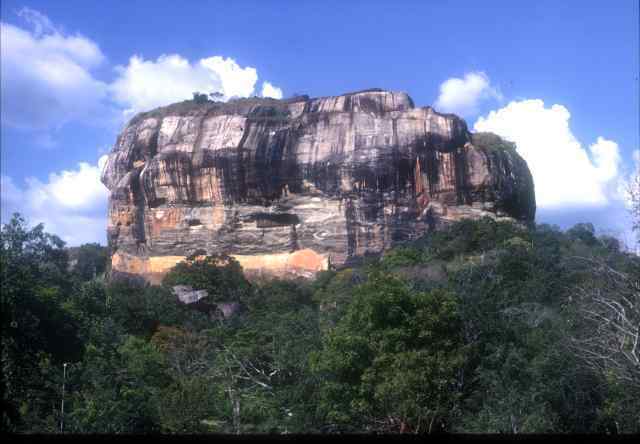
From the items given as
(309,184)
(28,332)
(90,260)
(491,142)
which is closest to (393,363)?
(28,332)

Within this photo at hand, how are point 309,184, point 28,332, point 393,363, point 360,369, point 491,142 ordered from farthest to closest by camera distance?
point 491,142, point 309,184, point 360,369, point 393,363, point 28,332

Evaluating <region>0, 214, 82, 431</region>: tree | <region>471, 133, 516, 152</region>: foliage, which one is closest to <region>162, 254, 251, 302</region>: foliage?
<region>471, 133, 516, 152</region>: foliage

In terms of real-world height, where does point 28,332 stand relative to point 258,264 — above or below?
above

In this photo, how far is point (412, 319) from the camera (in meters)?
11.7


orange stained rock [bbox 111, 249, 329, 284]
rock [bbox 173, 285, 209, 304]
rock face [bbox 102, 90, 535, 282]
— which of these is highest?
rock face [bbox 102, 90, 535, 282]

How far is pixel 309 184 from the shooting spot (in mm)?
32344

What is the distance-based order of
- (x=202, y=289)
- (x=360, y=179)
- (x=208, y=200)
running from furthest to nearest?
(x=208, y=200) → (x=360, y=179) → (x=202, y=289)

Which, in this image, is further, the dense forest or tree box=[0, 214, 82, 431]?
the dense forest

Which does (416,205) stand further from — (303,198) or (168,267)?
(168,267)

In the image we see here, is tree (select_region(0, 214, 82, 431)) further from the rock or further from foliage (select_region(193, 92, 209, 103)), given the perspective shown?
foliage (select_region(193, 92, 209, 103))

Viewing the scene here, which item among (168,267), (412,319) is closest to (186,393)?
(412,319)

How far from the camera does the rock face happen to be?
1255 inches

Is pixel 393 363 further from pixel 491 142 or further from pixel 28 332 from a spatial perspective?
pixel 491 142

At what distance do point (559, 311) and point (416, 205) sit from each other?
16237 mm
